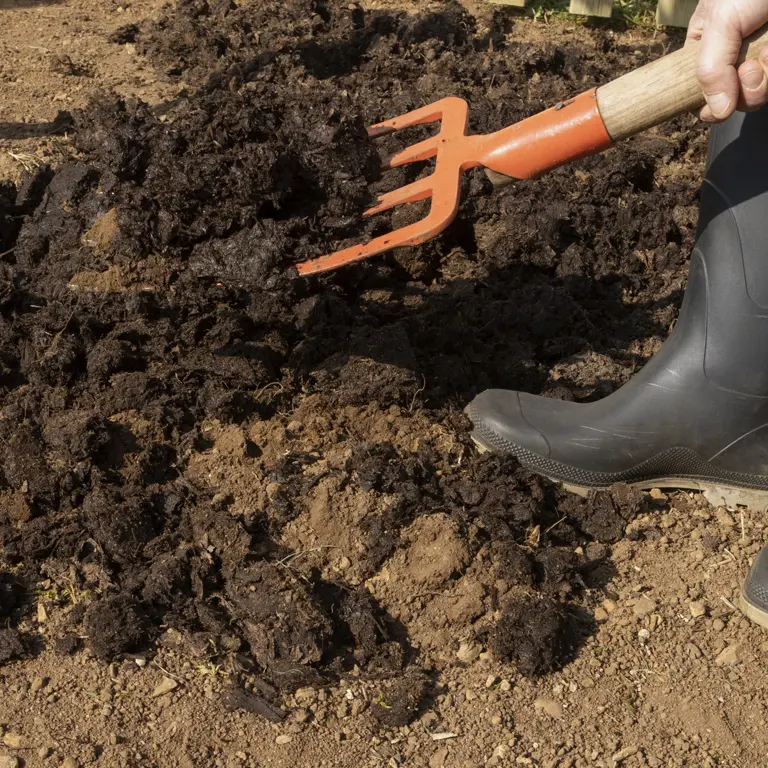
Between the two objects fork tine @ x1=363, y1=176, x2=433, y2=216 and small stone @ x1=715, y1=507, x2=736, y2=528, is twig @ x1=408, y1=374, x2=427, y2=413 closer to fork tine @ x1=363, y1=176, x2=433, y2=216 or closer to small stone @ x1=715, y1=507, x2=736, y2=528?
fork tine @ x1=363, y1=176, x2=433, y2=216

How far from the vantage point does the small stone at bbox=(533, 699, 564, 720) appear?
94.0 inches

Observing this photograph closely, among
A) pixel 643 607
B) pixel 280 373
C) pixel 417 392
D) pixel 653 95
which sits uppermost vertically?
pixel 653 95

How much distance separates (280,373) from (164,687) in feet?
3.76

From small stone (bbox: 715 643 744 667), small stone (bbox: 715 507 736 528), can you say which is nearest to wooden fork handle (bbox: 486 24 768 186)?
small stone (bbox: 715 507 736 528)

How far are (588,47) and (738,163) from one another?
3022 mm

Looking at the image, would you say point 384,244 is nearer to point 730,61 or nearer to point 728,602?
point 730,61

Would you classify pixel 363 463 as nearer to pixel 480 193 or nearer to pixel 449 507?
pixel 449 507

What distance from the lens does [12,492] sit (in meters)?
2.78

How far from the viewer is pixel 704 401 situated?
2807 mm

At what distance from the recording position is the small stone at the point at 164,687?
239 centimetres

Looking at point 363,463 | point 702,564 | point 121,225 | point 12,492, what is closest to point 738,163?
point 702,564

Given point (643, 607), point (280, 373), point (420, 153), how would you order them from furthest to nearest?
point (280, 373) < point (420, 153) < point (643, 607)

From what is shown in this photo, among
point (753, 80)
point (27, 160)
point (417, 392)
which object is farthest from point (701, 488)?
point (27, 160)

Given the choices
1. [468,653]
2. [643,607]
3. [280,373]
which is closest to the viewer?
[468,653]
